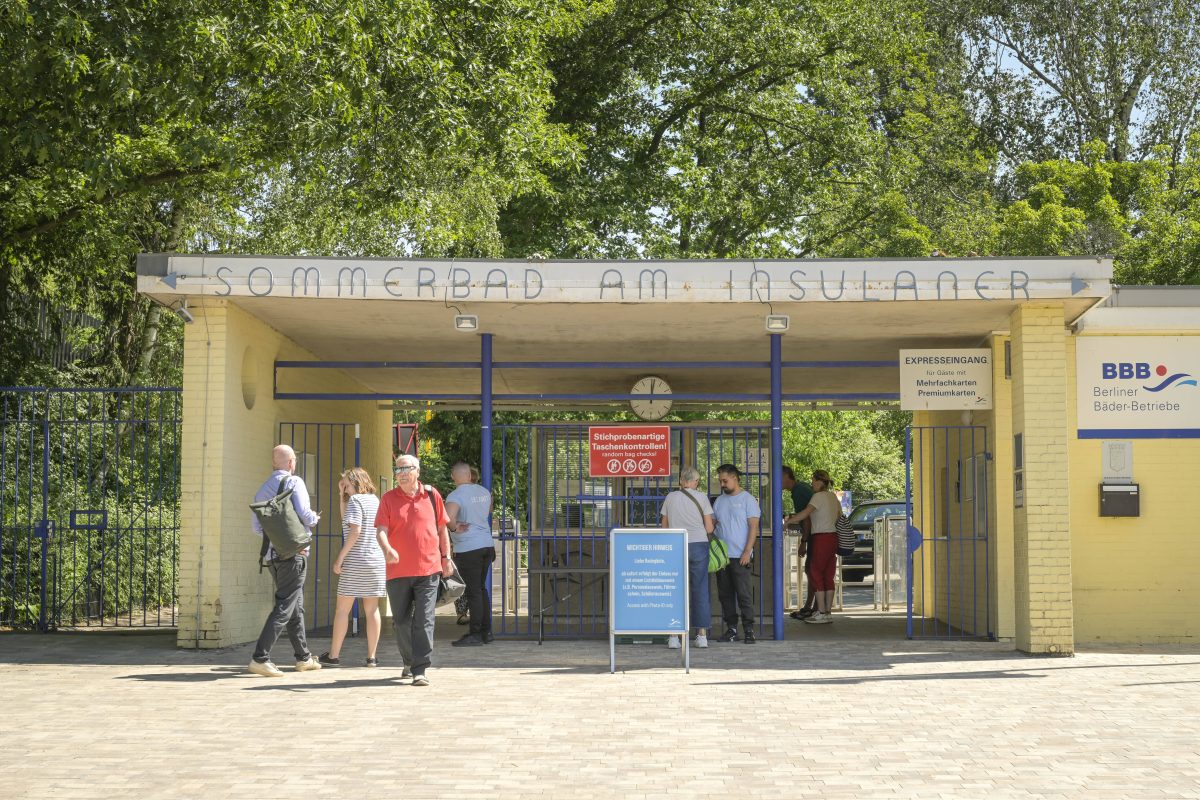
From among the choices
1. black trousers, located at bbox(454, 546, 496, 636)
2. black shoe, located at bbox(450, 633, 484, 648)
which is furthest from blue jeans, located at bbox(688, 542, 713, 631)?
black shoe, located at bbox(450, 633, 484, 648)

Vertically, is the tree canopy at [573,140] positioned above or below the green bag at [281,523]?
above

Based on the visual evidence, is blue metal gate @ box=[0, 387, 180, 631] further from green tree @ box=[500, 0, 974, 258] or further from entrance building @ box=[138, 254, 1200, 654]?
green tree @ box=[500, 0, 974, 258]

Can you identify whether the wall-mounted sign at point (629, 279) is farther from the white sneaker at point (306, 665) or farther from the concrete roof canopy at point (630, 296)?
the white sneaker at point (306, 665)

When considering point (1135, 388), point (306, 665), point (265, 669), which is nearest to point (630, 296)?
point (306, 665)

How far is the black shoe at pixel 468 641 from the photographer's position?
12910 mm

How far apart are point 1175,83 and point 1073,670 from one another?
31.7 meters

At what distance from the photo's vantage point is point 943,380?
1348 cm

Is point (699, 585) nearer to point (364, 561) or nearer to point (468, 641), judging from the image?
point (468, 641)

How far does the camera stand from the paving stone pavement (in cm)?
664

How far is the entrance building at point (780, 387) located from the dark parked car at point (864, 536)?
908cm

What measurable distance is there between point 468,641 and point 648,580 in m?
2.55

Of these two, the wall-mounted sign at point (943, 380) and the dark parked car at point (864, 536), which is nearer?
the wall-mounted sign at point (943, 380)

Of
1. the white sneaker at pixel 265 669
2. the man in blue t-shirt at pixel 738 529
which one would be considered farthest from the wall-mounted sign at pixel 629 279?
the white sneaker at pixel 265 669

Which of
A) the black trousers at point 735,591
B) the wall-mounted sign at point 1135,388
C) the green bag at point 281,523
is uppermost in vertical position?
the wall-mounted sign at point 1135,388
